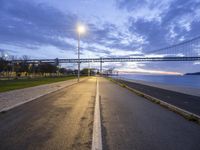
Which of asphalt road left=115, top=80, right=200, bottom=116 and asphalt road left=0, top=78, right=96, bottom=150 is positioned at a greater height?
asphalt road left=0, top=78, right=96, bottom=150

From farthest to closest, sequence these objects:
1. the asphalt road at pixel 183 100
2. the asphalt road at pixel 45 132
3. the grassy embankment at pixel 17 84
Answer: the grassy embankment at pixel 17 84
the asphalt road at pixel 183 100
the asphalt road at pixel 45 132

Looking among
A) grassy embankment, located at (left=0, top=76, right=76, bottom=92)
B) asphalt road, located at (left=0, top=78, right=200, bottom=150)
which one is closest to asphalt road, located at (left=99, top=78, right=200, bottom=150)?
asphalt road, located at (left=0, top=78, right=200, bottom=150)

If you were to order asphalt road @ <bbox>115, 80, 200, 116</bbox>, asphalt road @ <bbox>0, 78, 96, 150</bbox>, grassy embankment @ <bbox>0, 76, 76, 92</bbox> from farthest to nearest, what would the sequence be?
grassy embankment @ <bbox>0, 76, 76, 92</bbox>, asphalt road @ <bbox>115, 80, 200, 116</bbox>, asphalt road @ <bbox>0, 78, 96, 150</bbox>

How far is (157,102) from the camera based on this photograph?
1450 cm

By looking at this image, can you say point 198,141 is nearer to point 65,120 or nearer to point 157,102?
point 65,120

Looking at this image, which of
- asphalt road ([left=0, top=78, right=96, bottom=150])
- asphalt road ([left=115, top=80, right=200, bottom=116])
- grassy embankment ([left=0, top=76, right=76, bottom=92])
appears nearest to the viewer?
asphalt road ([left=0, top=78, right=96, bottom=150])

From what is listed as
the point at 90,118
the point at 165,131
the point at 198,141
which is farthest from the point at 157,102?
the point at 198,141

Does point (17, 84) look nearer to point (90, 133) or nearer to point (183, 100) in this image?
point (183, 100)

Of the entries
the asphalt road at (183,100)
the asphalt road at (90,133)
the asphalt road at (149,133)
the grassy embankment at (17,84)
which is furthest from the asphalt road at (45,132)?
the grassy embankment at (17,84)

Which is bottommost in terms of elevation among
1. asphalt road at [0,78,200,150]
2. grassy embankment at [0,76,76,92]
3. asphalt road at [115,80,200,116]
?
grassy embankment at [0,76,76,92]

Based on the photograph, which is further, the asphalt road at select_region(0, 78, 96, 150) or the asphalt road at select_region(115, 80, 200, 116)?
the asphalt road at select_region(115, 80, 200, 116)

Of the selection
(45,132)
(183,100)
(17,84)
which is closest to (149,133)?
(45,132)

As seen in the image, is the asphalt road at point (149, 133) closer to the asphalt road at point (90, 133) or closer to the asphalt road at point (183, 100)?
the asphalt road at point (90, 133)

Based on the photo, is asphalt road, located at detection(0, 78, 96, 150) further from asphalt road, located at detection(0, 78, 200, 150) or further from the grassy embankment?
the grassy embankment
